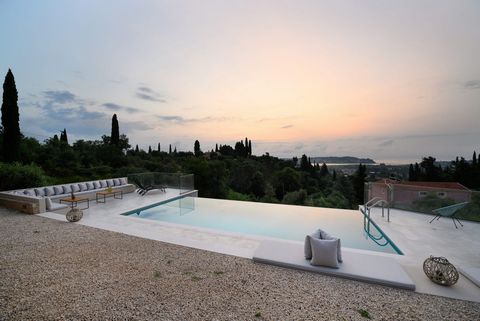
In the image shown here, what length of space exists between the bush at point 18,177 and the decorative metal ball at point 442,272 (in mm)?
12595

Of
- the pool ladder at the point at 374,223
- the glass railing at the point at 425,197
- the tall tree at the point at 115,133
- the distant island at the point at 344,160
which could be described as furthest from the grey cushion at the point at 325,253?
the tall tree at the point at 115,133

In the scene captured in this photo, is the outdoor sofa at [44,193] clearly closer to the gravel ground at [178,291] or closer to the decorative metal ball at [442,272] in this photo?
the gravel ground at [178,291]

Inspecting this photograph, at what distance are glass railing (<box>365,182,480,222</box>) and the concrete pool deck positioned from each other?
0.86 feet

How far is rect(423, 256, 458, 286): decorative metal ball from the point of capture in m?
3.17

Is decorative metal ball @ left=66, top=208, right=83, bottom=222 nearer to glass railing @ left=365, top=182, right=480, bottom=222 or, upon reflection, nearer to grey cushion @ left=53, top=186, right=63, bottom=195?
grey cushion @ left=53, top=186, right=63, bottom=195

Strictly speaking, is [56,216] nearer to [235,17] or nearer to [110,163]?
[235,17]

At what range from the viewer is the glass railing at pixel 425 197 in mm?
6160

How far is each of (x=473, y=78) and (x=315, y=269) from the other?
849 centimetres

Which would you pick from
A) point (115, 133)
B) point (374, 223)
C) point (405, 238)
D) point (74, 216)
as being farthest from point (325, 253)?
point (115, 133)

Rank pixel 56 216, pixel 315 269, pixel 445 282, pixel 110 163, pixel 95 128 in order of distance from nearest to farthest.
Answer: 1. pixel 445 282
2. pixel 315 269
3. pixel 56 216
4. pixel 110 163
5. pixel 95 128

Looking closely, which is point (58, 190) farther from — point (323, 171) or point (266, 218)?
point (323, 171)

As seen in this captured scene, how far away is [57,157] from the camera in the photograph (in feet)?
54.1

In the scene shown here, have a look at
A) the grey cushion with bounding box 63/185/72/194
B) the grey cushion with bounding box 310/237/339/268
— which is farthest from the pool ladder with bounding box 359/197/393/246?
the grey cushion with bounding box 63/185/72/194

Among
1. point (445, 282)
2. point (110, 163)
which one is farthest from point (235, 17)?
point (110, 163)
